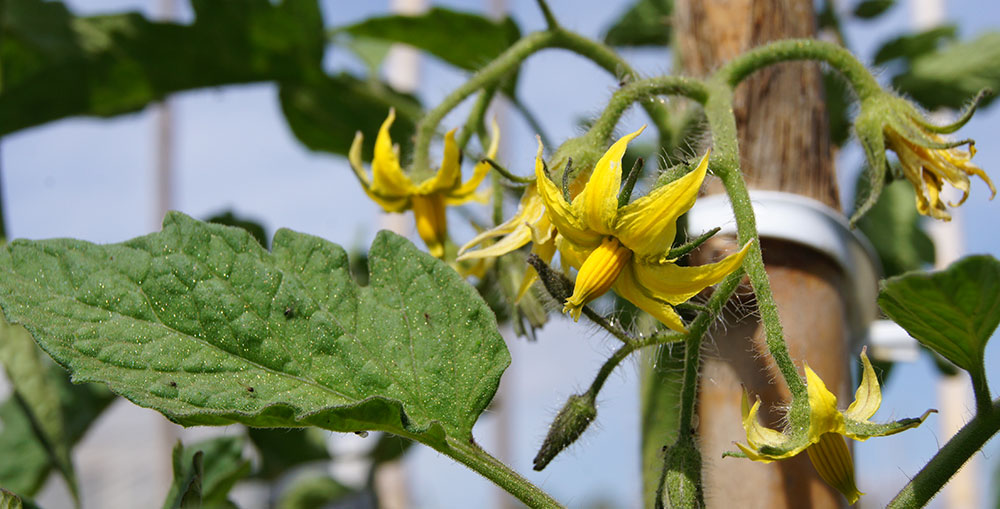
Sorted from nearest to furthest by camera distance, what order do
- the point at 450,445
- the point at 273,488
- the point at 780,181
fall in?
1. the point at 450,445
2. the point at 780,181
3. the point at 273,488

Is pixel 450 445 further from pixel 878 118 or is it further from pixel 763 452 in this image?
pixel 878 118

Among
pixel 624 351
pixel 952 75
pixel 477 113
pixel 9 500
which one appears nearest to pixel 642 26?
pixel 952 75

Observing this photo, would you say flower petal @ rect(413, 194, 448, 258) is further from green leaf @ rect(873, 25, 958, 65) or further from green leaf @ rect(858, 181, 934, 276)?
green leaf @ rect(873, 25, 958, 65)

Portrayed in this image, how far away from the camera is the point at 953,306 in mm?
455

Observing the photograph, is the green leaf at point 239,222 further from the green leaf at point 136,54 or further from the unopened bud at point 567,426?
the unopened bud at point 567,426

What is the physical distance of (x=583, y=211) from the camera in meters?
0.52

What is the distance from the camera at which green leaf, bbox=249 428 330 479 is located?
128 cm

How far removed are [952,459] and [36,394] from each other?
81 centimetres

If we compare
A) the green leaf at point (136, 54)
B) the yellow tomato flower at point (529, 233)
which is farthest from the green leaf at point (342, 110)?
the yellow tomato flower at point (529, 233)

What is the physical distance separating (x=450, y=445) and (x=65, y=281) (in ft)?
0.84

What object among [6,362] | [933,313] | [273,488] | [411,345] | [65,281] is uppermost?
[933,313]

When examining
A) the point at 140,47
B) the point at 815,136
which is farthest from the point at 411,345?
the point at 140,47

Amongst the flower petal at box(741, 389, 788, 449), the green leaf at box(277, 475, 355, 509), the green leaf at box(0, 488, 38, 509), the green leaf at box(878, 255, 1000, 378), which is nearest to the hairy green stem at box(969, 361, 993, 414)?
the green leaf at box(878, 255, 1000, 378)

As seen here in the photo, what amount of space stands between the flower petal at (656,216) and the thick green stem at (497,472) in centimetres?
16
